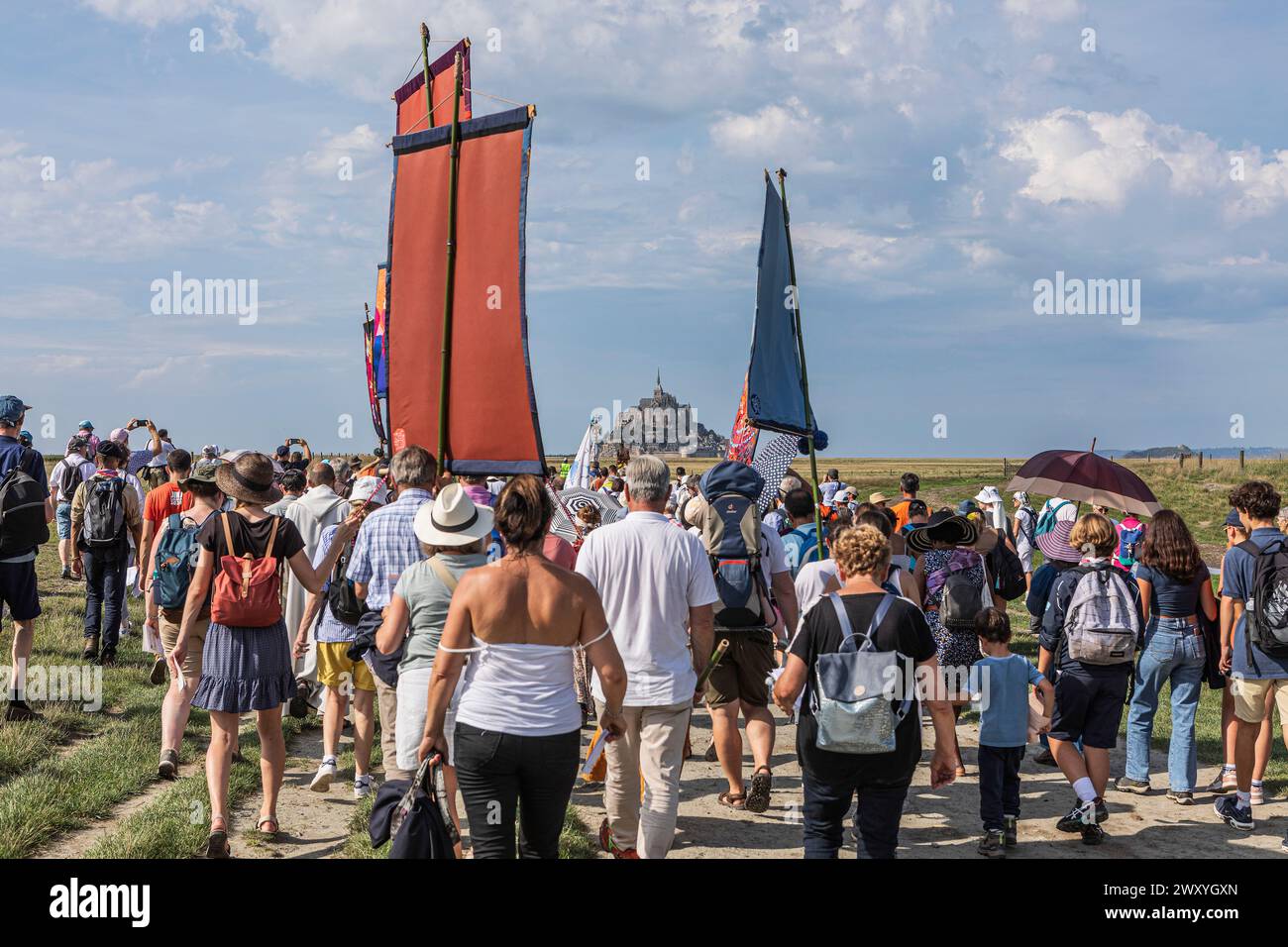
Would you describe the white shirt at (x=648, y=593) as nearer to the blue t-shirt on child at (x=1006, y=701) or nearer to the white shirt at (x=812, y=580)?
the white shirt at (x=812, y=580)

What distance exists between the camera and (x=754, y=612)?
6.23 meters

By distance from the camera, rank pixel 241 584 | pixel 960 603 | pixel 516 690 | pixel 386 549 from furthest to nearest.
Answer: pixel 960 603 < pixel 386 549 < pixel 241 584 < pixel 516 690

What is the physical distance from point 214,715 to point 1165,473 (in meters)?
43.1

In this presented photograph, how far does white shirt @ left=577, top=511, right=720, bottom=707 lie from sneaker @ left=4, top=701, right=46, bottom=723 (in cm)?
483

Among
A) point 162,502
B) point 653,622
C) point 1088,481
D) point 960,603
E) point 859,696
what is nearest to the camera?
point 859,696

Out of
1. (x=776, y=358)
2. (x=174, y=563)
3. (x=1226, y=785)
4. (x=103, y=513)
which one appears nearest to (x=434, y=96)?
(x=776, y=358)

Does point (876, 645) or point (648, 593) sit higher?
point (648, 593)

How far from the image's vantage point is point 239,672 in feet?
17.4

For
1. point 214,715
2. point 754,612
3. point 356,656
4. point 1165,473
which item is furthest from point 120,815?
point 1165,473

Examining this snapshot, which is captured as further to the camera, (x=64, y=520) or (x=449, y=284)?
(x=64, y=520)

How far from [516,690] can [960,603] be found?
12.4 feet

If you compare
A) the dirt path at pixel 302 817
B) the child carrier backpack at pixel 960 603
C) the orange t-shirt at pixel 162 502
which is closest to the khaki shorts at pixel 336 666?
the dirt path at pixel 302 817

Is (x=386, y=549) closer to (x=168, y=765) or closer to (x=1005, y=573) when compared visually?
(x=168, y=765)
